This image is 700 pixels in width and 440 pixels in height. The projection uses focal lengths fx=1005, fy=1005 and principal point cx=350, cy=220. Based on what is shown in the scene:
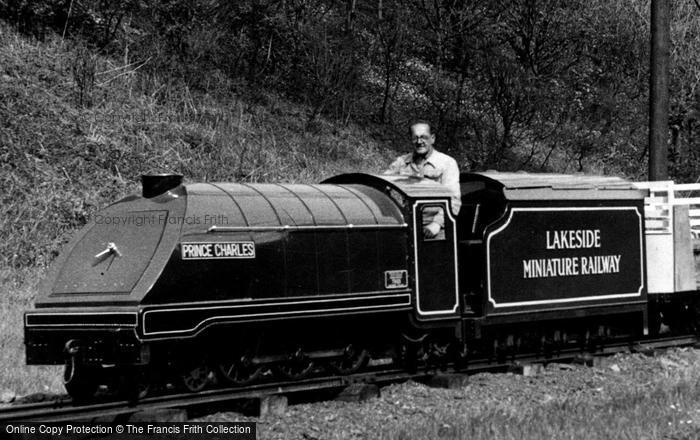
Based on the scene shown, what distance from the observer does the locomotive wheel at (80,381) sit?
888cm

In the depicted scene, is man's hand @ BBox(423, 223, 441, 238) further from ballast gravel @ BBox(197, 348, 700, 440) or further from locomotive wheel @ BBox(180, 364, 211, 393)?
locomotive wheel @ BBox(180, 364, 211, 393)

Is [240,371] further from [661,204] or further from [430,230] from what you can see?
[661,204]

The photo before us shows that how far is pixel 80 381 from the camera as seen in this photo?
8.91 m

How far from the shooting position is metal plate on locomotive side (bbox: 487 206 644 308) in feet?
36.6

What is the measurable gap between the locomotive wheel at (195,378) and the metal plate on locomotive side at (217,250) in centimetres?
102

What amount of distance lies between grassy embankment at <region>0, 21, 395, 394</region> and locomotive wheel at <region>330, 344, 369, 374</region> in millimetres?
4436

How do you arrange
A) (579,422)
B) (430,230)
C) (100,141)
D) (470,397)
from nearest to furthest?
1. (579,422)
2. (470,397)
3. (430,230)
4. (100,141)

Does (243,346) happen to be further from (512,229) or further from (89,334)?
(512,229)

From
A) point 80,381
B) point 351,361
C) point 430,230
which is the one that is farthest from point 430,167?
point 80,381

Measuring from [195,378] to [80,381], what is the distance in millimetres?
1034

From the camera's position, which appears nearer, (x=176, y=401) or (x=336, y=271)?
(x=176, y=401)

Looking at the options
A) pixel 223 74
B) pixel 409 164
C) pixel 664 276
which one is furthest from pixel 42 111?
pixel 664 276

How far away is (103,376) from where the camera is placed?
29.9ft

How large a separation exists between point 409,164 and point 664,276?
14.3 feet
